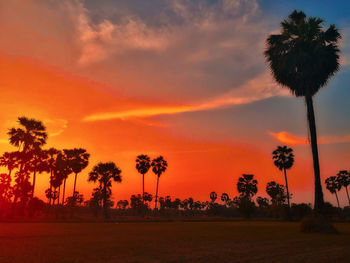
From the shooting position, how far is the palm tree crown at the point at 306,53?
1090 inches

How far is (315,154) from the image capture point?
26.9 m

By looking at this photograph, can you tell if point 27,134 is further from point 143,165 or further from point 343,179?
point 343,179

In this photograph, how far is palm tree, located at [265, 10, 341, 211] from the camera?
2756 centimetres

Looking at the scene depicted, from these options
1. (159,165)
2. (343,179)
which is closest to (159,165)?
(159,165)

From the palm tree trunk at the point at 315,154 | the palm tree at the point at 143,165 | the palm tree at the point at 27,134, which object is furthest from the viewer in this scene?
the palm tree at the point at 143,165

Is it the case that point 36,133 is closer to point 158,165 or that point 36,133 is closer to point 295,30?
point 158,165

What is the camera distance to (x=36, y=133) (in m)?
60.6

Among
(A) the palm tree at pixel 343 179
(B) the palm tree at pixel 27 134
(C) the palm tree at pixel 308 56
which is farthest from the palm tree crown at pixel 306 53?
(A) the palm tree at pixel 343 179

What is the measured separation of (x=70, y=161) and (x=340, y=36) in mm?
61934

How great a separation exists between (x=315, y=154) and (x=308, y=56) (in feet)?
28.4

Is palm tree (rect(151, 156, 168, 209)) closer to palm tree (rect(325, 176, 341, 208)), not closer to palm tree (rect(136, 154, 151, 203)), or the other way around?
palm tree (rect(136, 154, 151, 203))

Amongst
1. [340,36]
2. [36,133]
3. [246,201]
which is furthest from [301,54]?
[246,201]

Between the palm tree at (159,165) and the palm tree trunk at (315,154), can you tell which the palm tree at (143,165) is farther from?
the palm tree trunk at (315,154)

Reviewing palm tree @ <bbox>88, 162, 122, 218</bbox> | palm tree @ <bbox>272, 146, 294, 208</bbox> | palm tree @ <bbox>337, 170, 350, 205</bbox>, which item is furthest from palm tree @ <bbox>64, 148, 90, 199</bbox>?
palm tree @ <bbox>337, 170, 350, 205</bbox>
